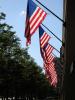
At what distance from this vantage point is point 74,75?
62.0 ft

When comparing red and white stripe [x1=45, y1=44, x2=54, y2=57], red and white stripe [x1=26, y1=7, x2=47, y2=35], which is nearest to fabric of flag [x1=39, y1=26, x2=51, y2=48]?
red and white stripe [x1=45, y1=44, x2=54, y2=57]

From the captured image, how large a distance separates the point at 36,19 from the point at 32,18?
0.75ft

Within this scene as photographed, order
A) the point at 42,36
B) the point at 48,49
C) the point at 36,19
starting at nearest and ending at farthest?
the point at 36,19
the point at 42,36
the point at 48,49

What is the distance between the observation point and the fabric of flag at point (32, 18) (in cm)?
2070

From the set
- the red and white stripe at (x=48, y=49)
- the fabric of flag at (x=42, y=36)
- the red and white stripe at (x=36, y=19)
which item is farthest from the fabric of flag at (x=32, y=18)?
the red and white stripe at (x=48, y=49)

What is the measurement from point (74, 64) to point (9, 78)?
176 ft

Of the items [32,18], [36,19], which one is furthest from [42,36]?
[32,18]

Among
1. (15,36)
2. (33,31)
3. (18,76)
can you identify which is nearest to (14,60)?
(15,36)

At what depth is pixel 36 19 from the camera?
69.2ft

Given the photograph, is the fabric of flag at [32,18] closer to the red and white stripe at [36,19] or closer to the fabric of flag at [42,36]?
the red and white stripe at [36,19]

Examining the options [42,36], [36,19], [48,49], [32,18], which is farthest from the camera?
[48,49]

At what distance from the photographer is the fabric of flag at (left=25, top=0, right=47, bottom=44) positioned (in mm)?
20703

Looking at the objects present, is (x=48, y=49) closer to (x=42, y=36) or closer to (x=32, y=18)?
(x=42, y=36)

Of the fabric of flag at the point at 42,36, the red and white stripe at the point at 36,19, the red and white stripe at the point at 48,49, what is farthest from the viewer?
the red and white stripe at the point at 48,49
